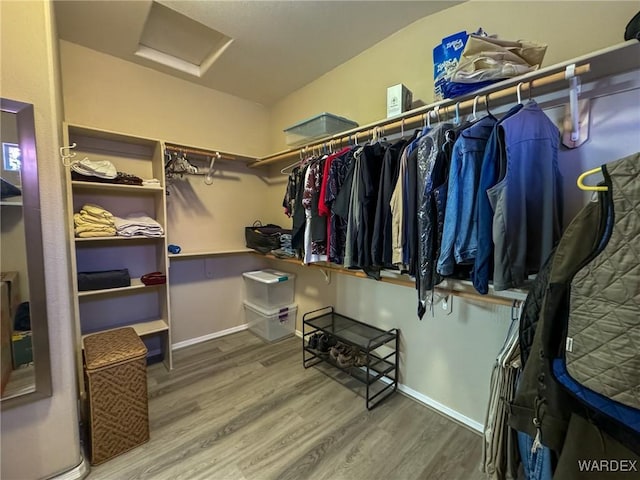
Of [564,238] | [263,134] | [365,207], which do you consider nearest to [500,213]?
[564,238]

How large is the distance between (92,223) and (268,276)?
154 centimetres

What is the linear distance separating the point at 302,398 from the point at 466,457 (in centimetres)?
106

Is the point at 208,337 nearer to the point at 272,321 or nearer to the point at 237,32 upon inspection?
the point at 272,321

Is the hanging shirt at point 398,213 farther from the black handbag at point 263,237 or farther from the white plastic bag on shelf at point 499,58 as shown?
the black handbag at point 263,237

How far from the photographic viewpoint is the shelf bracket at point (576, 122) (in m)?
1.23

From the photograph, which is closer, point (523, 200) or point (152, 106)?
point (523, 200)

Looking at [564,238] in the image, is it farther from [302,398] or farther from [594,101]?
[302,398]

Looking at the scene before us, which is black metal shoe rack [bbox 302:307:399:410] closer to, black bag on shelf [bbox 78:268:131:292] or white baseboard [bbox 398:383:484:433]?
white baseboard [bbox 398:383:484:433]

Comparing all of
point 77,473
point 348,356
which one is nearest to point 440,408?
point 348,356

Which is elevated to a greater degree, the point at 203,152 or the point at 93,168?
the point at 203,152

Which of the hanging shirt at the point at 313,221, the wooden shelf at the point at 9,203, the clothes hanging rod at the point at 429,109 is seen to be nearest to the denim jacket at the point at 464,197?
the clothes hanging rod at the point at 429,109

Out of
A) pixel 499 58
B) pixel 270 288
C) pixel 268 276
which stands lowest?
pixel 270 288

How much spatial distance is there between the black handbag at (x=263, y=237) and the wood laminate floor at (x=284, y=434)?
1126mm

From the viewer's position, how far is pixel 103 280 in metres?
2.12
